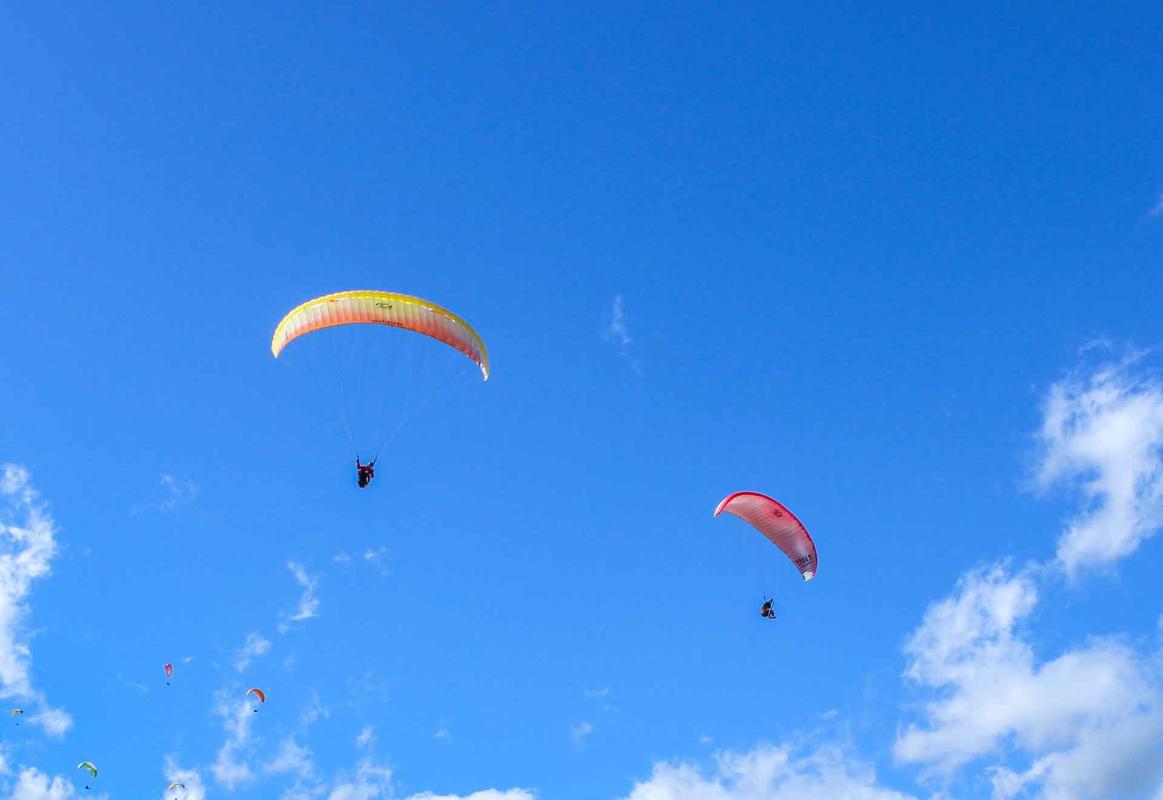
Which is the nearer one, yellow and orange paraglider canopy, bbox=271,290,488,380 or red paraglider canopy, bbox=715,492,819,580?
yellow and orange paraglider canopy, bbox=271,290,488,380

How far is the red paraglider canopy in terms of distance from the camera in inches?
1996

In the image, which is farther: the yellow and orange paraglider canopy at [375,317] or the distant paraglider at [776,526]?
the distant paraglider at [776,526]

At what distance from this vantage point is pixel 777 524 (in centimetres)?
5222

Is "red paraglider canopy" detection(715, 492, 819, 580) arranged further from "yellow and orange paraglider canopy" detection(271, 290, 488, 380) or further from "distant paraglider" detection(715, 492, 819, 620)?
"yellow and orange paraglider canopy" detection(271, 290, 488, 380)

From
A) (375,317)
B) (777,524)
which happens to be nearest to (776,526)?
(777,524)

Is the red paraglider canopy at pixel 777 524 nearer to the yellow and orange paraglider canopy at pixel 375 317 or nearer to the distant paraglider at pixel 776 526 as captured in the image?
the distant paraglider at pixel 776 526

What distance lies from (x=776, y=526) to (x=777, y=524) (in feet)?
0.75

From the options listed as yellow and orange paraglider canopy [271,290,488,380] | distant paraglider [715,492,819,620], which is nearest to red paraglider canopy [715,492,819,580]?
distant paraglider [715,492,819,620]

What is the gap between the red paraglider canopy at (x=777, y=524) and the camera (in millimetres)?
50688

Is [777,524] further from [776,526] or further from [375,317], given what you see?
[375,317]

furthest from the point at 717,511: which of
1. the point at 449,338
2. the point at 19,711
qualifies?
the point at 19,711

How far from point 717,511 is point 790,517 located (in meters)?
4.68

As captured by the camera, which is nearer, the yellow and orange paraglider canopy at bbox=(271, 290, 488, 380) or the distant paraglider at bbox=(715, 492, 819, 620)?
the yellow and orange paraglider canopy at bbox=(271, 290, 488, 380)

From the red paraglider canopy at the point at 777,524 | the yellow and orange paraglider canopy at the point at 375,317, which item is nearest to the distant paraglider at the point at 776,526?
the red paraglider canopy at the point at 777,524
